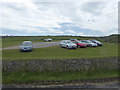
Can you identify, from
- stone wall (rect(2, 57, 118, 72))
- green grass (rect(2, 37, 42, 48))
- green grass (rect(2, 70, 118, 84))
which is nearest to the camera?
green grass (rect(2, 70, 118, 84))

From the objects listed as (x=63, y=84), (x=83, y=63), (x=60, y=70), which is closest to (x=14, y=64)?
(x=60, y=70)

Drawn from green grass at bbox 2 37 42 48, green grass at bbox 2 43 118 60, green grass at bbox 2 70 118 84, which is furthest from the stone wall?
green grass at bbox 2 37 42 48

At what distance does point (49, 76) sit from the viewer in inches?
328

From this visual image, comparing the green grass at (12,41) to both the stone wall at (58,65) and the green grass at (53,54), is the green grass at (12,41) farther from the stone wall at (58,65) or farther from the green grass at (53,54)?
the stone wall at (58,65)

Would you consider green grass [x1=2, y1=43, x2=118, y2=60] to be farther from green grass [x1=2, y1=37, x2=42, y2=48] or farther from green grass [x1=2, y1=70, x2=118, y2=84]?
green grass [x1=2, y1=37, x2=42, y2=48]

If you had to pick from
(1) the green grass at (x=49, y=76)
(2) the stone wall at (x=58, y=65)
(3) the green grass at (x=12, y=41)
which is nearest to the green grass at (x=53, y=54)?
(2) the stone wall at (x=58, y=65)

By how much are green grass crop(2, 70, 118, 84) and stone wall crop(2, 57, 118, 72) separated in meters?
0.38

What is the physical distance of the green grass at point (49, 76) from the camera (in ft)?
25.6

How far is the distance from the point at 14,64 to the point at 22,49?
6.68 metres

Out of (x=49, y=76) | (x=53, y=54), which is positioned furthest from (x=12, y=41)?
(x=49, y=76)

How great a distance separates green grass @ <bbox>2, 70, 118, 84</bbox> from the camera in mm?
7804

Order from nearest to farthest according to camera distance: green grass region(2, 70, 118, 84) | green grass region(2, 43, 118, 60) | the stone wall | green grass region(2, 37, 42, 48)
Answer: green grass region(2, 70, 118, 84) < the stone wall < green grass region(2, 43, 118, 60) < green grass region(2, 37, 42, 48)

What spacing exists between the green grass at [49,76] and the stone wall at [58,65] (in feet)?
1.24

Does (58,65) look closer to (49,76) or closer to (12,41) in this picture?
(49,76)
